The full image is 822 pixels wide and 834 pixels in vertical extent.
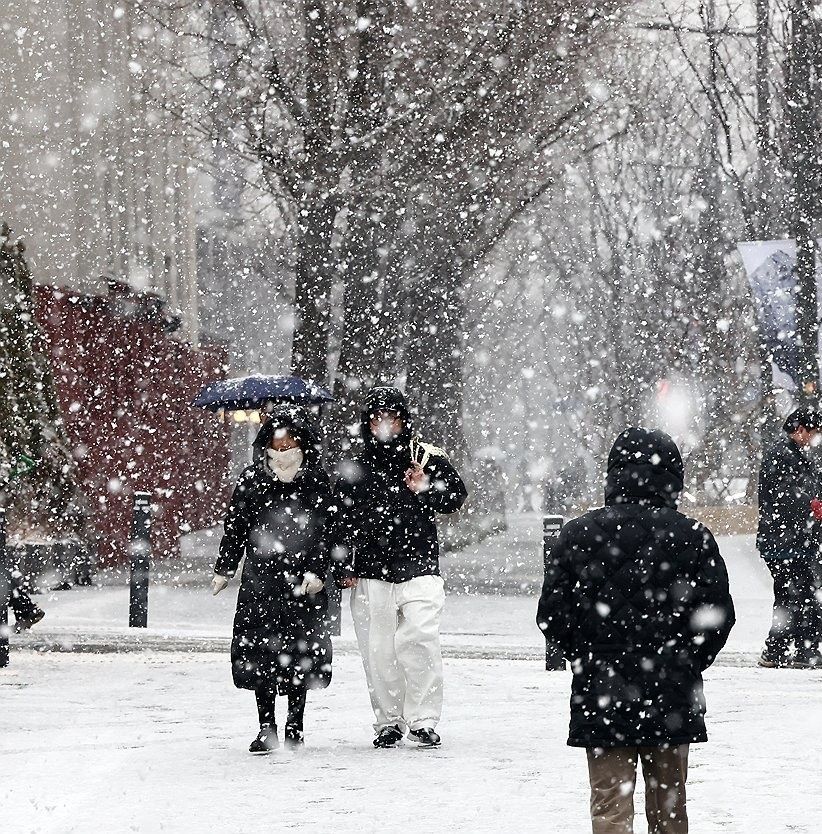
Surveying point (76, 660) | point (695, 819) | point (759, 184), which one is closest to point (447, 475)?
point (695, 819)

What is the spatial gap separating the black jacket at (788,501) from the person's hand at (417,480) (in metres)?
4.29

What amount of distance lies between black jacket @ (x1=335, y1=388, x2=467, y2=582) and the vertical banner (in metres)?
8.46

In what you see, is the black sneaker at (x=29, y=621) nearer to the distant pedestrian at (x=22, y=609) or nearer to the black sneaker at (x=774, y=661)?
the distant pedestrian at (x=22, y=609)

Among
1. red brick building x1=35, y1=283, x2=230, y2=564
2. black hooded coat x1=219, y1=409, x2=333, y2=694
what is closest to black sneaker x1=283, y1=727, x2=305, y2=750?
black hooded coat x1=219, y1=409, x2=333, y2=694

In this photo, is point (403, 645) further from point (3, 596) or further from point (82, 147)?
point (82, 147)

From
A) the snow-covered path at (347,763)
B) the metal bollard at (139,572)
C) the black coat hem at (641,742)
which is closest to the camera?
the black coat hem at (641,742)

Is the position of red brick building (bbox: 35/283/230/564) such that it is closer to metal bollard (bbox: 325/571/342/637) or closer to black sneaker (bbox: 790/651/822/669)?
metal bollard (bbox: 325/571/342/637)

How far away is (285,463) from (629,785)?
3.47 m

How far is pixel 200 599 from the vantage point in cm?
1788

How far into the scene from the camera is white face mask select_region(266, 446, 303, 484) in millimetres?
7879

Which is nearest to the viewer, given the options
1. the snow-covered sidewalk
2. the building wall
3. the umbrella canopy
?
the snow-covered sidewalk

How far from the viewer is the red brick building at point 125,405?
21562 millimetres

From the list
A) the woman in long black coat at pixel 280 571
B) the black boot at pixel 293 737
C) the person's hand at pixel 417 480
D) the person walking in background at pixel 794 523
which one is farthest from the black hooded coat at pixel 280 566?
the person walking in background at pixel 794 523

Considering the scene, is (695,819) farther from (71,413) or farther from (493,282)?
(493,282)
